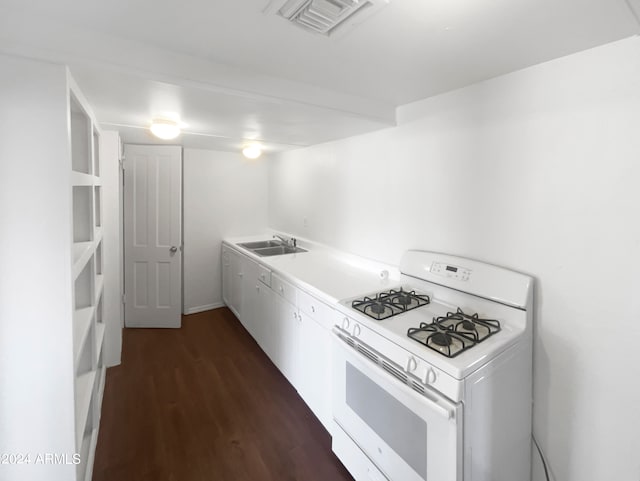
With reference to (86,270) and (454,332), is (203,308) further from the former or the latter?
(454,332)

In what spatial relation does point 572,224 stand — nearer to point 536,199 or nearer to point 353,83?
point 536,199

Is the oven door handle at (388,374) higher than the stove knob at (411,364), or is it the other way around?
the stove knob at (411,364)

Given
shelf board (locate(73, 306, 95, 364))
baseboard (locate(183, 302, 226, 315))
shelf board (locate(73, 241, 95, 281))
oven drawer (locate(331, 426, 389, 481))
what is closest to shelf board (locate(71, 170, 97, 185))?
shelf board (locate(73, 241, 95, 281))

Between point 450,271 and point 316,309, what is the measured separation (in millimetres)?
846

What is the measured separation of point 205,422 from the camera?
2.03m

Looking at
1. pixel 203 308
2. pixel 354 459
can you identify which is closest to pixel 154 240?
pixel 203 308

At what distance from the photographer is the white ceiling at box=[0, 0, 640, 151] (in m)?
1.02

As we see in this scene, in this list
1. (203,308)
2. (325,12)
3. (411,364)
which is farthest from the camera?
(203,308)

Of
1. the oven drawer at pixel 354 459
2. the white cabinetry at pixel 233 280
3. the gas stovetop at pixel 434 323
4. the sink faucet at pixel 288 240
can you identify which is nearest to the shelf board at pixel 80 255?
the gas stovetop at pixel 434 323

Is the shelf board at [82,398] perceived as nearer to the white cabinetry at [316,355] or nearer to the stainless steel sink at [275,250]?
the white cabinetry at [316,355]

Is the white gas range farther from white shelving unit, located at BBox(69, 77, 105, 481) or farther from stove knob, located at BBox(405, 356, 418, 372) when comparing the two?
white shelving unit, located at BBox(69, 77, 105, 481)

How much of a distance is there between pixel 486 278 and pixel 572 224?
17.0 inches

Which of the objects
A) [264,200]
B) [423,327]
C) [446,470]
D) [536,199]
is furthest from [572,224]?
[264,200]

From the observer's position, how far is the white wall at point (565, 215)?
1.19 metres
